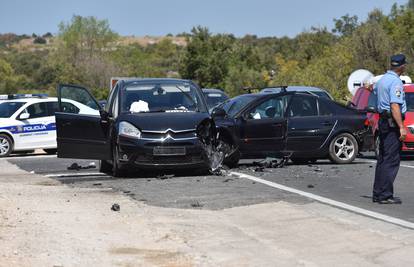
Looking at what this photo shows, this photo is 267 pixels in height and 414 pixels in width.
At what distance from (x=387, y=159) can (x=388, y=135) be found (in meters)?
0.32

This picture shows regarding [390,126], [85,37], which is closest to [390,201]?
[390,126]

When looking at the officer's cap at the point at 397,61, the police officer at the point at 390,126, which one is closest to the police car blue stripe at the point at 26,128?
the police officer at the point at 390,126

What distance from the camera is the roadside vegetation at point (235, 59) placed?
39.3 metres

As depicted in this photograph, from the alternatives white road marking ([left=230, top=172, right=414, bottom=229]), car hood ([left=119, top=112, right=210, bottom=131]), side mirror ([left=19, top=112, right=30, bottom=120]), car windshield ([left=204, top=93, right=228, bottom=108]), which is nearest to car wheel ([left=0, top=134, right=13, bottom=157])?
side mirror ([left=19, top=112, right=30, bottom=120])

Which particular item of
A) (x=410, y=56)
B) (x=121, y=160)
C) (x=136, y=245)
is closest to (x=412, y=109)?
(x=121, y=160)

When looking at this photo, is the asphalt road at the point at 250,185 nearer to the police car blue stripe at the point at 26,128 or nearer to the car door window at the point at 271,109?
the car door window at the point at 271,109

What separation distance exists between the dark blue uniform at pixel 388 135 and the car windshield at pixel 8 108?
1478cm

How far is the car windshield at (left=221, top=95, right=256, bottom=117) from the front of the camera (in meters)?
16.4

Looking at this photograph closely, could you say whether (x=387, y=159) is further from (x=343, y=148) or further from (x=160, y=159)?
(x=343, y=148)

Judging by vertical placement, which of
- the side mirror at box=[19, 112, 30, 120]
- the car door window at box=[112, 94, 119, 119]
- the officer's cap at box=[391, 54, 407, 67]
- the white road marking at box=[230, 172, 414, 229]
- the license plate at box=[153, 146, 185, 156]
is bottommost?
the white road marking at box=[230, 172, 414, 229]

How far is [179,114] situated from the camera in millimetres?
14727

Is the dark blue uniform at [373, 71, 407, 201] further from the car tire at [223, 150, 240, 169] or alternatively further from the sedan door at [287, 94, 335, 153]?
the sedan door at [287, 94, 335, 153]

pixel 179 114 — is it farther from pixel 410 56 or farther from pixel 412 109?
pixel 410 56

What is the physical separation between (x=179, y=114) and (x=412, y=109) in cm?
629
